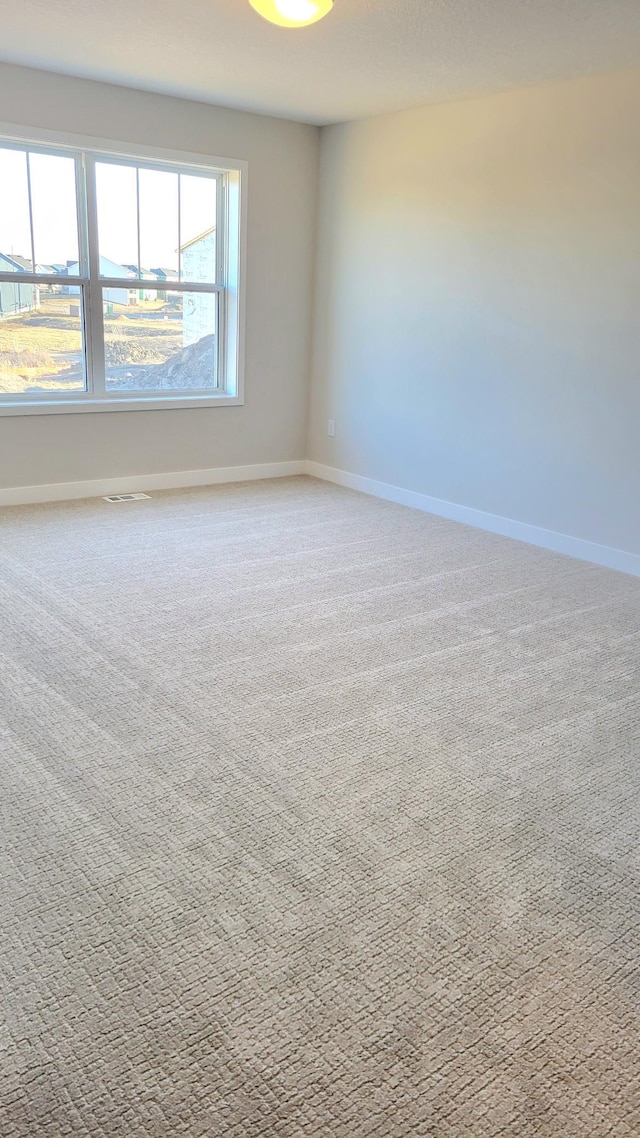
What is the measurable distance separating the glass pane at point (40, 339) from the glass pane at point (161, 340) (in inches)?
8.3

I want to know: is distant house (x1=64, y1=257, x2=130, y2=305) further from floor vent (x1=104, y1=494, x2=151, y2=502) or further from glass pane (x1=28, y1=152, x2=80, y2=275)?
floor vent (x1=104, y1=494, x2=151, y2=502)

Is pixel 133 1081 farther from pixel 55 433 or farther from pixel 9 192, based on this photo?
pixel 9 192

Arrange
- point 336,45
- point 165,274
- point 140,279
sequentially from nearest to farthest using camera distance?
point 336,45 → point 140,279 → point 165,274

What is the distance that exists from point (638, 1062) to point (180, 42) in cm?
421

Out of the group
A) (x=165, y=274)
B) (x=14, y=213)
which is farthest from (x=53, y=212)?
(x=165, y=274)

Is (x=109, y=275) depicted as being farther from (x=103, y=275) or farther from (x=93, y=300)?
(x=93, y=300)

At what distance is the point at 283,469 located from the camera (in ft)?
20.1

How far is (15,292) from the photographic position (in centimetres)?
468

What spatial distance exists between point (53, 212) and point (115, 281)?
0.51 m

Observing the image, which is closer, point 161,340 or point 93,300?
point 93,300

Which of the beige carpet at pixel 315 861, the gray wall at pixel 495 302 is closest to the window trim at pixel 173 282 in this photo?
the gray wall at pixel 495 302

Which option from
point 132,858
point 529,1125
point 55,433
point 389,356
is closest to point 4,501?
point 55,433

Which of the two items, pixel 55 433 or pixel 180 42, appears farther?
pixel 55 433

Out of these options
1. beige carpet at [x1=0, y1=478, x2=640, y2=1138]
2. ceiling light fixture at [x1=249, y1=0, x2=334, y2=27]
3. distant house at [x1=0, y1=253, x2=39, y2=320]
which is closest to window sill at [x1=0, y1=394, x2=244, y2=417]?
distant house at [x1=0, y1=253, x2=39, y2=320]
